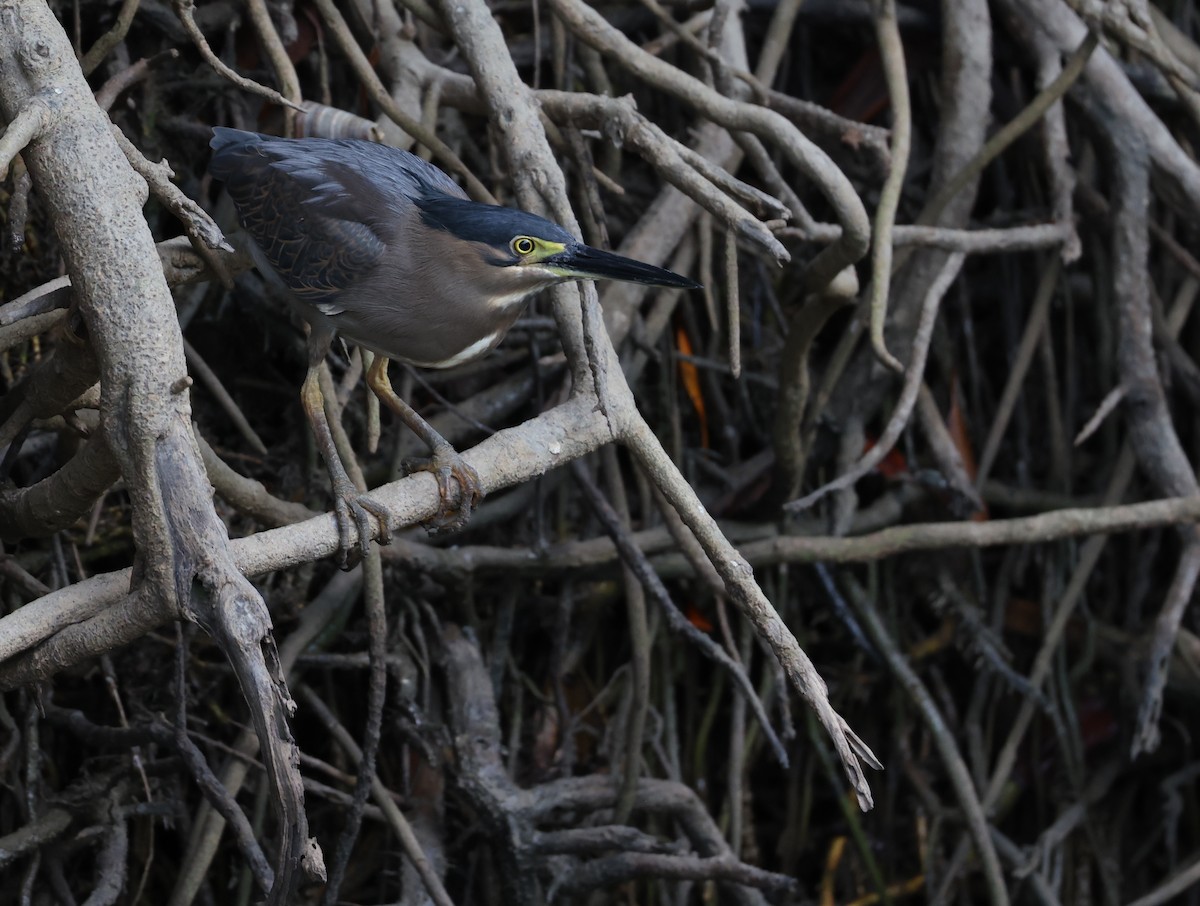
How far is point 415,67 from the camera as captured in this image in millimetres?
2150

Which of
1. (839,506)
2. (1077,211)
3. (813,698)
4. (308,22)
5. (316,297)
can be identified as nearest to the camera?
(813,698)

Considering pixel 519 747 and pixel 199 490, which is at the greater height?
pixel 199 490

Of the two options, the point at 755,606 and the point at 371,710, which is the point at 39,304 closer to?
the point at 371,710

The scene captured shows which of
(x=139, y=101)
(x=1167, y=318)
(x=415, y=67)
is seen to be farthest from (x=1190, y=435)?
(x=139, y=101)

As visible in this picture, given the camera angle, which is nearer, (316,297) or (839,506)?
(316,297)

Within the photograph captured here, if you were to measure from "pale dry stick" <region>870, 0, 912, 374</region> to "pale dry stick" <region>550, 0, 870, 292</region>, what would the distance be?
0.11m

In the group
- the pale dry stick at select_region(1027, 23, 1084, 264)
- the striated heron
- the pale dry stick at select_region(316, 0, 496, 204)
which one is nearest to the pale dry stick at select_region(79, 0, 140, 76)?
the pale dry stick at select_region(316, 0, 496, 204)

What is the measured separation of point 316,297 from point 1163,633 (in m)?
1.66

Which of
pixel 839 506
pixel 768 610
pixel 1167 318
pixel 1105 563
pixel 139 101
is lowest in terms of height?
pixel 1105 563

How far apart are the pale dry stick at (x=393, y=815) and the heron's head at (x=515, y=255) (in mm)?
810

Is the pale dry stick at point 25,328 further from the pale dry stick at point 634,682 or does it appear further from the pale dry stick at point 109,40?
the pale dry stick at point 634,682

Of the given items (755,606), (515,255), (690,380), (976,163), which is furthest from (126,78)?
(976,163)

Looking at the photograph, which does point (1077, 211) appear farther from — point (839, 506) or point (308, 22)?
point (308, 22)

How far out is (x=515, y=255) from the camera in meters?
1.50
